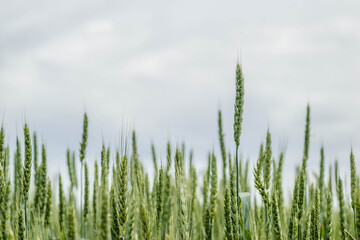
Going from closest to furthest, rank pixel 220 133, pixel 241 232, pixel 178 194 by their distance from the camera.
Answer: pixel 178 194 → pixel 241 232 → pixel 220 133

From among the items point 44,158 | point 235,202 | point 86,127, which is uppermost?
point 86,127

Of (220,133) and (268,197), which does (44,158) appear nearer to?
(268,197)

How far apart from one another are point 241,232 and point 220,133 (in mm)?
2266

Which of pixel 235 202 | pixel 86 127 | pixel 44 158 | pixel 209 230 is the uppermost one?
pixel 86 127

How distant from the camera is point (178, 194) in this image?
7.58ft

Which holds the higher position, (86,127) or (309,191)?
(86,127)

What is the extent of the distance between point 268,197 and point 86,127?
188 centimetres

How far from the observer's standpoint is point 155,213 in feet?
8.11

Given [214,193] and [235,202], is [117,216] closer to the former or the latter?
[235,202]

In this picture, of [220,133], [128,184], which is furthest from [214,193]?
[220,133]

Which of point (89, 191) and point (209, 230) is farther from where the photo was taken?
point (89, 191)

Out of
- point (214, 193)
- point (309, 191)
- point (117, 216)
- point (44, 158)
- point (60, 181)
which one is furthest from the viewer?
point (309, 191)

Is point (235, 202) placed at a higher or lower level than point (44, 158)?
lower

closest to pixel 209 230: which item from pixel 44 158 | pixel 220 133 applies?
pixel 44 158
